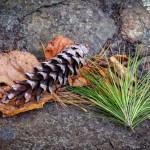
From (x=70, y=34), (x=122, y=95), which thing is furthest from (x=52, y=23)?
(x=122, y=95)

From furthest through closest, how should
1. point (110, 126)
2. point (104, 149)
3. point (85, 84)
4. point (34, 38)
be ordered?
1. point (34, 38)
2. point (85, 84)
3. point (110, 126)
4. point (104, 149)

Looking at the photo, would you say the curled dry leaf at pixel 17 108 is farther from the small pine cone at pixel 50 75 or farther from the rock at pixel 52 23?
the rock at pixel 52 23

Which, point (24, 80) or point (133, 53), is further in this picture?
point (133, 53)

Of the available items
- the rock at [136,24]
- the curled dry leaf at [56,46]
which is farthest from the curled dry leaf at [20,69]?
the rock at [136,24]

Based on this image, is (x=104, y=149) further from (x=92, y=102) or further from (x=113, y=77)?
(x=113, y=77)

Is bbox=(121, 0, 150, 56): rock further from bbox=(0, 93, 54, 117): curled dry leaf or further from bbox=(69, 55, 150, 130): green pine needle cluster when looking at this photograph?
bbox=(0, 93, 54, 117): curled dry leaf

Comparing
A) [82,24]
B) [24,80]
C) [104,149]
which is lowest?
[104,149]

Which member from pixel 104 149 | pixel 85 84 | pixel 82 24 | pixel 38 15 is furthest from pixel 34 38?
pixel 104 149
